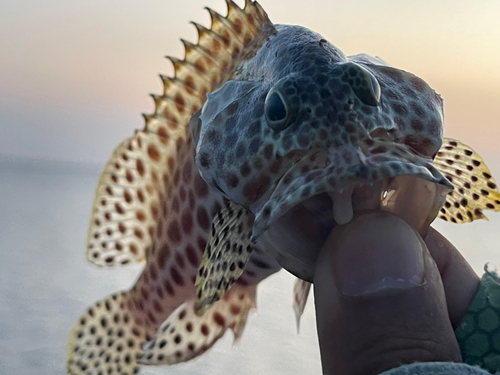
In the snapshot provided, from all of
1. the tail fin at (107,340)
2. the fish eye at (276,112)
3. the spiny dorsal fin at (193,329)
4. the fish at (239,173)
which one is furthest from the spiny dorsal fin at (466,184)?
the tail fin at (107,340)

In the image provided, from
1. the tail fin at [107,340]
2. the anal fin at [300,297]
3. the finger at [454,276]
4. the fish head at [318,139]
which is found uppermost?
the fish head at [318,139]

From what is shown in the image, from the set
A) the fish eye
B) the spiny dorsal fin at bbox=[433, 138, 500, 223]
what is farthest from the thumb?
the spiny dorsal fin at bbox=[433, 138, 500, 223]

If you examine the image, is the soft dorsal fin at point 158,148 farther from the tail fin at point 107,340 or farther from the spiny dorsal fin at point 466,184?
the spiny dorsal fin at point 466,184

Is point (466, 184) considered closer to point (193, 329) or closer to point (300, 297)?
point (300, 297)

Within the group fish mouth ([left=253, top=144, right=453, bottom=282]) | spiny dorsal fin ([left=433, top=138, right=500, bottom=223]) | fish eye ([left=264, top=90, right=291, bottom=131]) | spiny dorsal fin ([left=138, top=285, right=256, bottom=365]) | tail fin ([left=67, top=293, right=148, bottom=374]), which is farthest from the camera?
tail fin ([left=67, top=293, right=148, bottom=374])

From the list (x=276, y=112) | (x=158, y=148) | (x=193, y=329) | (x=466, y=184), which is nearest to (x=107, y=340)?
(x=193, y=329)

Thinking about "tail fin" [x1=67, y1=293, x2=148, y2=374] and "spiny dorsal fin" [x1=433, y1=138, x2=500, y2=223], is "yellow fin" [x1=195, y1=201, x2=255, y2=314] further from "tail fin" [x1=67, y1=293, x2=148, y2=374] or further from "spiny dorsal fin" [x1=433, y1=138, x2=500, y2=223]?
"tail fin" [x1=67, y1=293, x2=148, y2=374]
